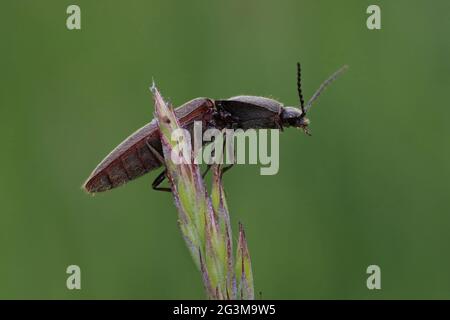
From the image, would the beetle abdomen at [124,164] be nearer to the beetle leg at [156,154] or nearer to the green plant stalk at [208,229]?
the beetle leg at [156,154]

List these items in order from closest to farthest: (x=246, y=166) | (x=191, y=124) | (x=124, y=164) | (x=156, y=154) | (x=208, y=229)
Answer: (x=208, y=229) → (x=156, y=154) → (x=124, y=164) → (x=191, y=124) → (x=246, y=166)

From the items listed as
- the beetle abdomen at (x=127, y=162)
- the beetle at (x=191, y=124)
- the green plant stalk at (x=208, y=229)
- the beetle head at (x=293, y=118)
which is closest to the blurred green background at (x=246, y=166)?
the beetle at (x=191, y=124)

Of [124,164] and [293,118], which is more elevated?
[293,118]

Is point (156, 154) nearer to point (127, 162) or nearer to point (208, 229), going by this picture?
point (127, 162)

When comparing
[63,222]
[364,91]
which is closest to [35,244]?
[63,222]

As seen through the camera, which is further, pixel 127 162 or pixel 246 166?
pixel 246 166

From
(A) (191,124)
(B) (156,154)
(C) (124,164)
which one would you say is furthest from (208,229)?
(A) (191,124)

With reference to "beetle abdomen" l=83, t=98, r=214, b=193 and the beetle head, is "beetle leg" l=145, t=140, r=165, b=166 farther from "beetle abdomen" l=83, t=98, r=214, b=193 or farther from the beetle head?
the beetle head
